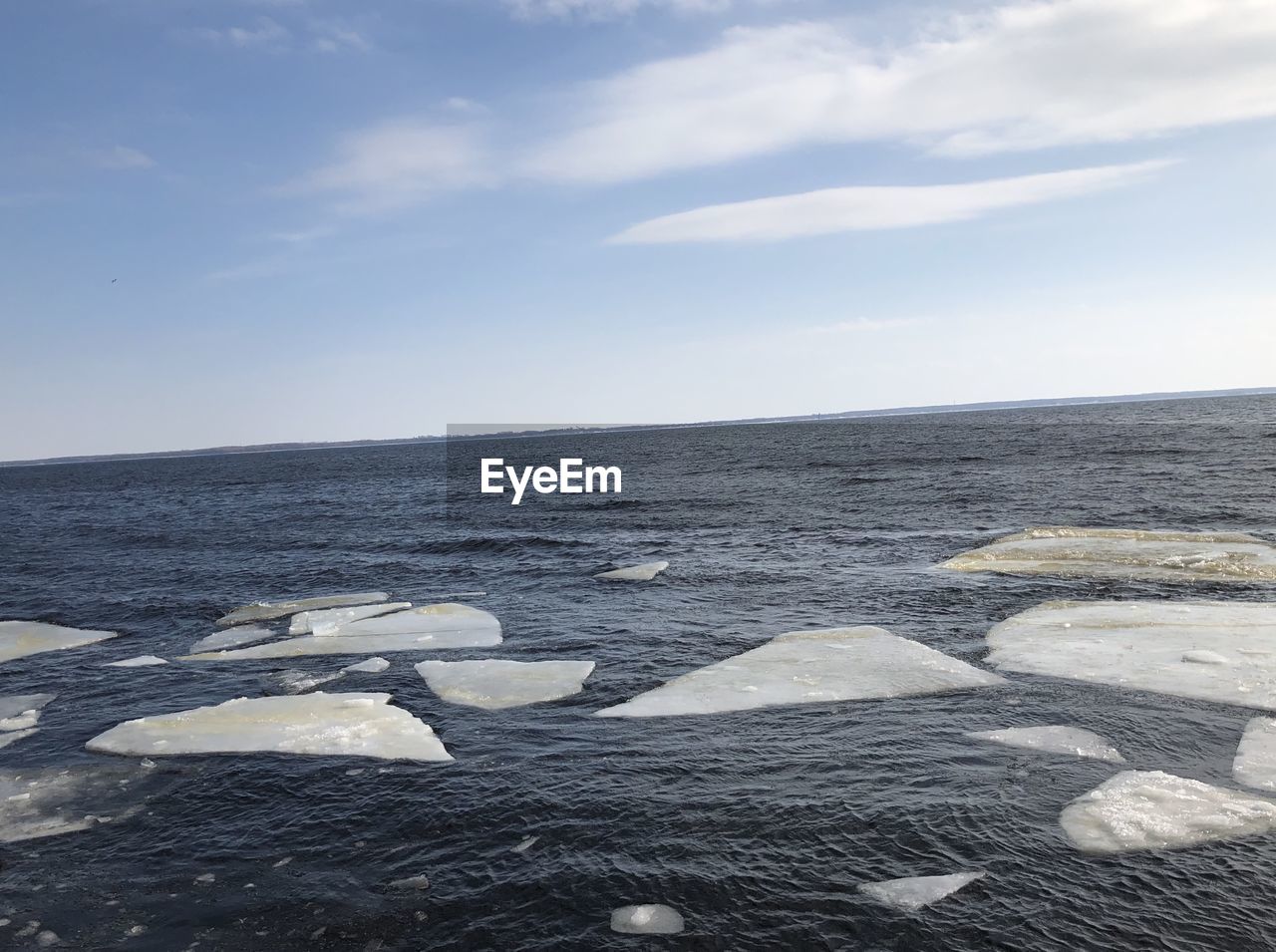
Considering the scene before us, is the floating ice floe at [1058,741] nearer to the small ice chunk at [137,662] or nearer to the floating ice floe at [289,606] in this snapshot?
the small ice chunk at [137,662]

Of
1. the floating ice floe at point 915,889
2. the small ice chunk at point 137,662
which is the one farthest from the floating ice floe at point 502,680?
the floating ice floe at point 915,889

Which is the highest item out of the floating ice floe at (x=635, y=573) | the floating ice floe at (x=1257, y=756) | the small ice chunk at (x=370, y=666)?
the floating ice floe at (x=1257, y=756)

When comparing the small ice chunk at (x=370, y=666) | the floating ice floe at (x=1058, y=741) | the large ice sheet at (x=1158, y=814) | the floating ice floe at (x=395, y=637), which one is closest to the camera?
the large ice sheet at (x=1158, y=814)

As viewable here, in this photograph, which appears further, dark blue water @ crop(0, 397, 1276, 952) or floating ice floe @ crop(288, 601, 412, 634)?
floating ice floe @ crop(288, 601, 412, 634)

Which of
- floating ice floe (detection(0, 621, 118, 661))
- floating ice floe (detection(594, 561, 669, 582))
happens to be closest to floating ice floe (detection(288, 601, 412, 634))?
floating ice floe (detection(0, 621, 118, 661))

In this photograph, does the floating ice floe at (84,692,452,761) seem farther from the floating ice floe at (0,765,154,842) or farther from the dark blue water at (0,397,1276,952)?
the floating ice floe at (0,765,154,842)

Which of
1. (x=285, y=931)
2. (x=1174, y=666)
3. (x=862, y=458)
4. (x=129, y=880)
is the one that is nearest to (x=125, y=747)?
(x=129, y=880)

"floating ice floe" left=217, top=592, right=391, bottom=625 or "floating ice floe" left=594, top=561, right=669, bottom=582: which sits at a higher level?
"floating ice floe" left=594, top=561, right=669, bottom=582
